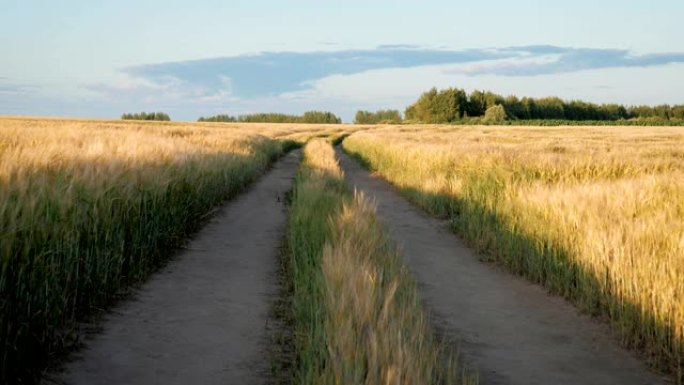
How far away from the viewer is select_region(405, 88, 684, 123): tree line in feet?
376

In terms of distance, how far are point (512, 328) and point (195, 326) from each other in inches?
114

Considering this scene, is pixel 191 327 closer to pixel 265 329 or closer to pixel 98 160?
pixel 265 329

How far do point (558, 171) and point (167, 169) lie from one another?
803 cm

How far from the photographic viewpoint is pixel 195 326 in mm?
6113

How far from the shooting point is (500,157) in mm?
16797

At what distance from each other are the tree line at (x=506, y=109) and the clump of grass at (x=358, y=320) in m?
99.0

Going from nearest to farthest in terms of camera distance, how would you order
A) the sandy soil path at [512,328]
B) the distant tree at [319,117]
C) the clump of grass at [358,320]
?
the clump of grass at [358,320]
the sandy soil path at [512,328]
the distant tree at [319,117]

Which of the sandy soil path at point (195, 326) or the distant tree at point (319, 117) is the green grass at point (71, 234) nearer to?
the sandy soil path at point (195, 326)

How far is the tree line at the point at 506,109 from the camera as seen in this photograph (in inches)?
4513

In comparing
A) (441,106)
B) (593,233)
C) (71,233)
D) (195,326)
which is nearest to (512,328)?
(593,233)

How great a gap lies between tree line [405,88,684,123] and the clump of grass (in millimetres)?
98971

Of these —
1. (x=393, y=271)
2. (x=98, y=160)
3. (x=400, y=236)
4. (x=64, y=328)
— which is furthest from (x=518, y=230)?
(x=64, y=328)

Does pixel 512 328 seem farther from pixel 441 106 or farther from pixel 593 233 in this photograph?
pixel 441 106

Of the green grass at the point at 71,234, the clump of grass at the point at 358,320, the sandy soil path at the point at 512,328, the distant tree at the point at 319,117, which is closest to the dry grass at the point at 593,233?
the sandy soil path at the point at 512,328
